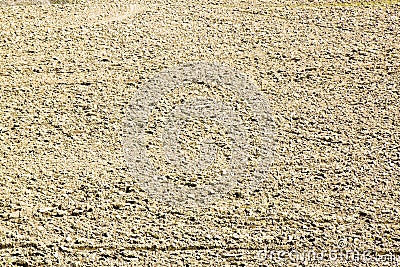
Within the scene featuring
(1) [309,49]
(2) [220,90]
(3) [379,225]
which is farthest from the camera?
(1) [309,49]

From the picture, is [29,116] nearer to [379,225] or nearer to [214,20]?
[214,20]

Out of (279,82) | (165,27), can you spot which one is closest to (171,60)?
(165,27)

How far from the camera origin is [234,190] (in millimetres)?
2266

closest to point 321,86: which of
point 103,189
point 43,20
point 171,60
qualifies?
point 171,60

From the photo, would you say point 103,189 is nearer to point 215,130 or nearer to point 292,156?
point 215,130

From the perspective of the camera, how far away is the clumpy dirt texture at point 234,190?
6.91 ft

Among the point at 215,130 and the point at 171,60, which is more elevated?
the point at 171,60

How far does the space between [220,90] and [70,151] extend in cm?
60

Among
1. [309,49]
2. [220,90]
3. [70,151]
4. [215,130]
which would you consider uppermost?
[309,49]

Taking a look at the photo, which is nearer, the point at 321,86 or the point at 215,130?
the point at 215,130

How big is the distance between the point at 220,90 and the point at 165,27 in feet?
1.53

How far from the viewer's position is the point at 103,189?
226cm

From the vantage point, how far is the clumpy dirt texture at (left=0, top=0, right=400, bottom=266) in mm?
2105

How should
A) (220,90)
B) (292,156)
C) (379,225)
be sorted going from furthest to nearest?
(220,90)
(292,156)
(379,225)
